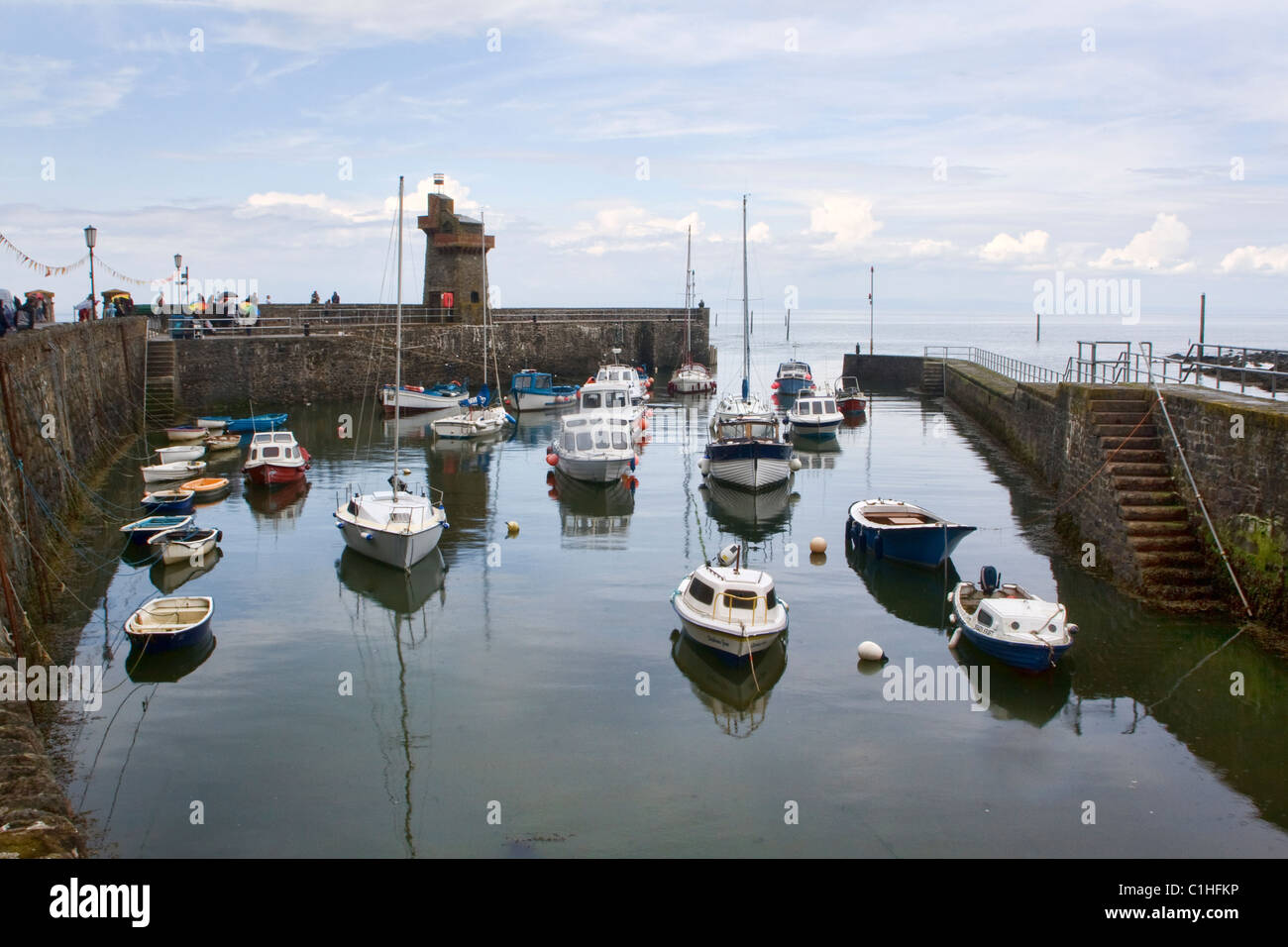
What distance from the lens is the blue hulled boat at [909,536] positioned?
2262 centimetres

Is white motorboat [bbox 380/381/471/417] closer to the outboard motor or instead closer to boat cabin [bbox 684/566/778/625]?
the outboard motor

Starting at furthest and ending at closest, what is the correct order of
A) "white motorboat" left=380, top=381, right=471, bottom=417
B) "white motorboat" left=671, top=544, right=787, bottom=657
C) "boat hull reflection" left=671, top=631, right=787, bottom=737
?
"white motorboat" left=380, top=381, right=471, bottom=417
"white motorboat" left=671, top=544, right=787, bottom=657
"boat hull reflection" left=671, top=631, right=787, bottom=737

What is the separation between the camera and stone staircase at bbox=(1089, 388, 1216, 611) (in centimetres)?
1936

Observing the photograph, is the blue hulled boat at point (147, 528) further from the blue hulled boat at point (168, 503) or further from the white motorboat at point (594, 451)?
the white motorboat at point (594, 451)

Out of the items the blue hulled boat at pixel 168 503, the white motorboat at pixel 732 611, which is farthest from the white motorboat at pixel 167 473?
the white motorboat at pixel 732 611

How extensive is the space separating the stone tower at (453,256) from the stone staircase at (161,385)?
64.2ft

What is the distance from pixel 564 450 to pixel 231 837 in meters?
22.5

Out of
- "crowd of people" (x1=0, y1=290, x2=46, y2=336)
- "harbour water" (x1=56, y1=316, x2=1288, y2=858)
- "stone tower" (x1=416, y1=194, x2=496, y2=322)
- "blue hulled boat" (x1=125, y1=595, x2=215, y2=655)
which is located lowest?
"harbour water" (x1=56, y1=316, x2=1288, y2=858)

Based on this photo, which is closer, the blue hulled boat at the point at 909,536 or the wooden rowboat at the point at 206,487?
the blue hulled boat at the point at 909,536

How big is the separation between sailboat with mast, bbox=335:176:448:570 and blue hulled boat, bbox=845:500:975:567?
9.74 m

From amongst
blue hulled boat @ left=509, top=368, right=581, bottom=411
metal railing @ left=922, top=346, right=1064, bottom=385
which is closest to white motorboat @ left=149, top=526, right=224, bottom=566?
metal railing @ left=922, top=346, right=1064, bottom=385

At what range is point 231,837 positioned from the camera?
1168 cm

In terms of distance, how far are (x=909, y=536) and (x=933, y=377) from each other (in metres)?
46.4
